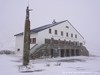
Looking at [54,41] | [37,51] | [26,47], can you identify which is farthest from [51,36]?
[26,47]

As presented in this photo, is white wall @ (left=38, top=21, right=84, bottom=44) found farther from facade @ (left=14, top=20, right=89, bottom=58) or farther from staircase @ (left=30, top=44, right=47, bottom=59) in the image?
staircase @ (left=30, top=44, right=47, bottom=59)

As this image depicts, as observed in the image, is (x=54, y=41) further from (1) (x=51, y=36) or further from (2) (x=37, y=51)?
(2) (x=37, y=51)

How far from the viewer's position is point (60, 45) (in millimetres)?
37781

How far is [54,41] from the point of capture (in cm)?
3838

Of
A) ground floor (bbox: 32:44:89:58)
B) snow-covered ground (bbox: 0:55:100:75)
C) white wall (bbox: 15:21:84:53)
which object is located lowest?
snow-covered ground (bbox: 0:55:100:75)

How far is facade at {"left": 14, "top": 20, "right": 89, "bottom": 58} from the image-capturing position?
33625 millimetres

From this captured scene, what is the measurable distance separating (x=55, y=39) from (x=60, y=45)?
2.46m

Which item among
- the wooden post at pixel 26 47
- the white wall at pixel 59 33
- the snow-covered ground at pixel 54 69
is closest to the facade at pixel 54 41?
the white wall at pixel 59 33

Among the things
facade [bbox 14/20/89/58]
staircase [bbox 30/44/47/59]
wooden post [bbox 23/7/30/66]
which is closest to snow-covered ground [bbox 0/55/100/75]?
wooden post [bbox 23/7/30/66]

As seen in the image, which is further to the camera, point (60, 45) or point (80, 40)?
point (80, 40)

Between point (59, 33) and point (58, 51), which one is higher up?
point (59, 33)

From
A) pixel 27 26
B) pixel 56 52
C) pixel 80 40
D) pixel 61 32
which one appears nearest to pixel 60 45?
pixel 56 52

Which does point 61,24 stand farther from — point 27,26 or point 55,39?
point 27,26

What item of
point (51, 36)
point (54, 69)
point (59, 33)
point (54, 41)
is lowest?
point (54, 69)
